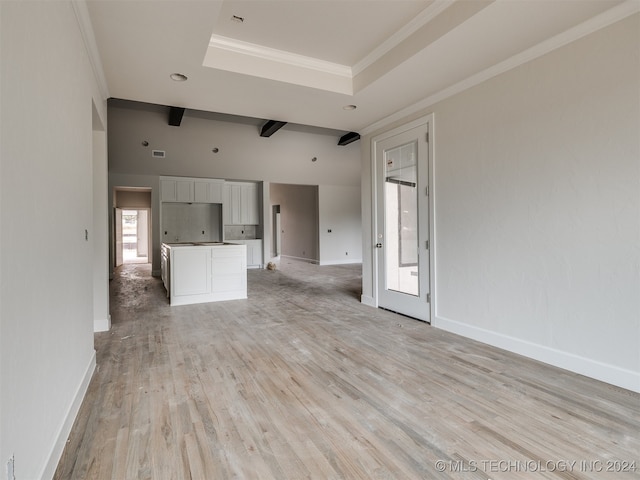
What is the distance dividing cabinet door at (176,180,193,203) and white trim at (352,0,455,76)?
268 inches

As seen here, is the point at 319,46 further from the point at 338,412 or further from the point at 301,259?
the point at 301,259

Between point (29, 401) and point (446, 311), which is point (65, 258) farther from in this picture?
point (446, 311)

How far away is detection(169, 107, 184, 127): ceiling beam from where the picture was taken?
19.2 ft

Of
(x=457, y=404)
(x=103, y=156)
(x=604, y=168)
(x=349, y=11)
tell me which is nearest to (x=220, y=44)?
(x=349, y=11)

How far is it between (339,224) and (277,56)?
787cm

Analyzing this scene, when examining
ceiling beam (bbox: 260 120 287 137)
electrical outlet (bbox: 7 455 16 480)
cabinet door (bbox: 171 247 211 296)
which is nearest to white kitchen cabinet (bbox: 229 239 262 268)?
ceiling beam (bbox: 260 120 287 137)

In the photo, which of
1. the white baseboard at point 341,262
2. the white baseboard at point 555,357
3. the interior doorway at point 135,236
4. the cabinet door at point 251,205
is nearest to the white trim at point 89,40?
the white baseboard at point 555,357

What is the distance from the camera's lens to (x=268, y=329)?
3.95 meters

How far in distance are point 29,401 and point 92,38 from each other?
2.60m

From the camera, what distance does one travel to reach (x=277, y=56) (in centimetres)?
348

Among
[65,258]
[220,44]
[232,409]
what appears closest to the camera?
[65,258]

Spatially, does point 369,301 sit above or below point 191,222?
below

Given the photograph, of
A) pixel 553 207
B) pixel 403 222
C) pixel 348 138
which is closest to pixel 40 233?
pixel 553 207

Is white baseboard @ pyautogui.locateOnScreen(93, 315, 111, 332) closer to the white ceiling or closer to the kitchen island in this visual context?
the kitchen island
